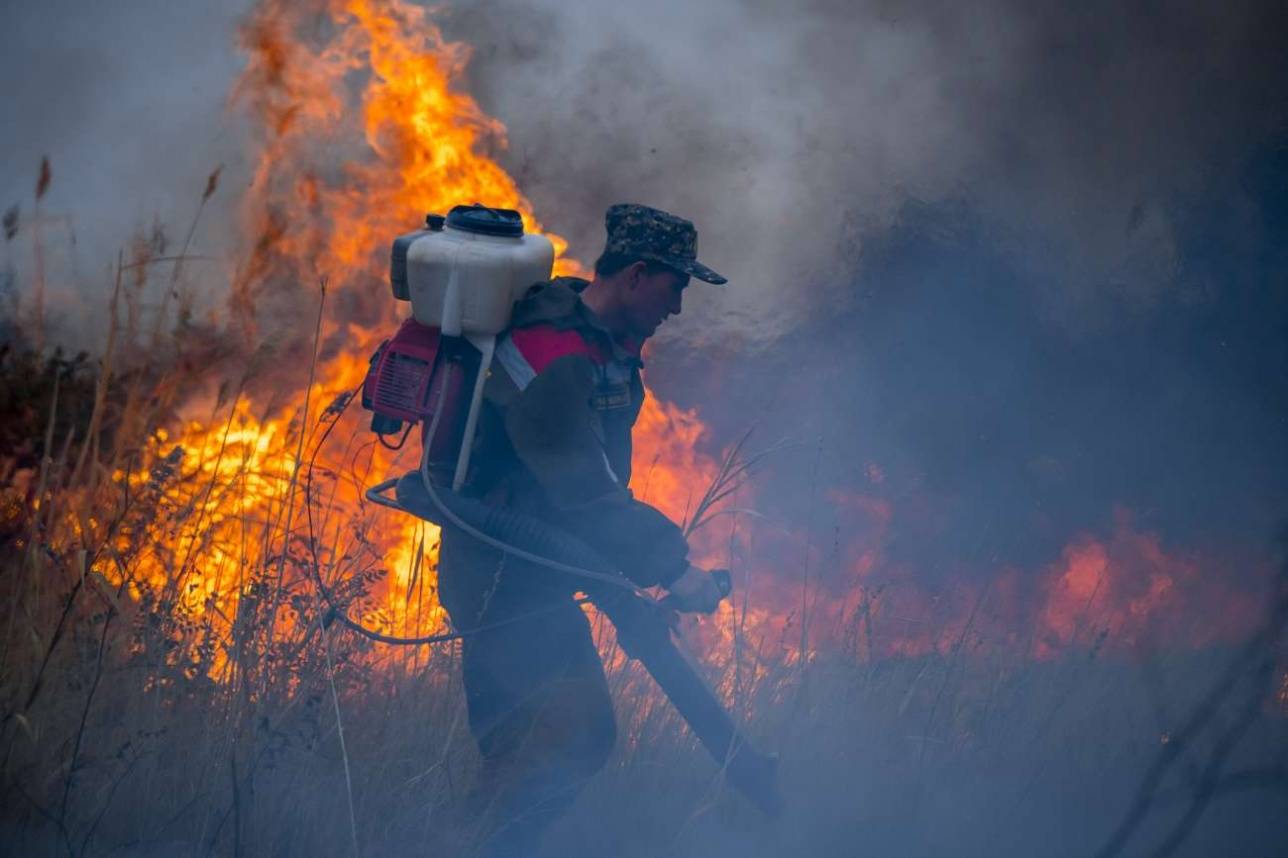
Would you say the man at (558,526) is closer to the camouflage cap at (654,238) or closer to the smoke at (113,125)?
the camouflage cap at (654,238)

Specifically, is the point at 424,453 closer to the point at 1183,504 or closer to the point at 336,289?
the point at 336,289

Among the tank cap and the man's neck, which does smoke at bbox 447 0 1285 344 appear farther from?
the tank cap

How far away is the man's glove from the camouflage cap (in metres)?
0.85

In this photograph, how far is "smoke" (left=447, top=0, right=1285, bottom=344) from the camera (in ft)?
20.3

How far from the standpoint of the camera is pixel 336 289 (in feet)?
20.0

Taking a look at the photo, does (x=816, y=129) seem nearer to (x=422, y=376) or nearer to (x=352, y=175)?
(x=352, y=175)

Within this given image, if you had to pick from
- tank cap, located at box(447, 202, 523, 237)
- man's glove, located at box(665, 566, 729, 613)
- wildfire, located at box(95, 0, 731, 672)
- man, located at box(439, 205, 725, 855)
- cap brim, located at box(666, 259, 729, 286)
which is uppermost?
wildfire, located at box(95, 0, 731, 672)

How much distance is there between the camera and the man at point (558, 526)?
2.83 m

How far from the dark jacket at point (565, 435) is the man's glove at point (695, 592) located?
3 centimetres

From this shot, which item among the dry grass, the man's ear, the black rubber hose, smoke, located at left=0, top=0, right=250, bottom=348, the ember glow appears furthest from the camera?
smoke, located at left=0, top=0, right=250, bottom=348

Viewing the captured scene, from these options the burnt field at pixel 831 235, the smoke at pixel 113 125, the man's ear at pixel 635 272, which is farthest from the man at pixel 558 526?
the smoke at pixel 113 125


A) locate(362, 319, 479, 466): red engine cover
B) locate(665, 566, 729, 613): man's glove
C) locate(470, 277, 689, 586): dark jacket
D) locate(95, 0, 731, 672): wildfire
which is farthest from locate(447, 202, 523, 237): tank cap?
locate(95, 0, 731, 672): wildfire

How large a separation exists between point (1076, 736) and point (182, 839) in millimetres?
3315

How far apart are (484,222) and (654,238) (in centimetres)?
51
